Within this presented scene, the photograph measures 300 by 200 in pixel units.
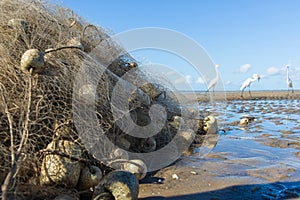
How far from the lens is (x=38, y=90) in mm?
3395

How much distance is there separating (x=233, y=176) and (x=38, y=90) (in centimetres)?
311

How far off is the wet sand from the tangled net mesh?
2.89 ft

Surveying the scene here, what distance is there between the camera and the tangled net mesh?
3067 mm

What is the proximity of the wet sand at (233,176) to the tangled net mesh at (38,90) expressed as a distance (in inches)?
34.7

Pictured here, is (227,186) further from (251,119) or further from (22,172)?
(251,119)

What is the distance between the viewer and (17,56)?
3.61m

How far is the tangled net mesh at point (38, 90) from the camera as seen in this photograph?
3.07 m

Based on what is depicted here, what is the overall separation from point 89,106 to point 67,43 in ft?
4.09

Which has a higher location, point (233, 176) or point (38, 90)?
point (38, 90)

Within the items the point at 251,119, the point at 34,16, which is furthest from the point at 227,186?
the point at 251,119

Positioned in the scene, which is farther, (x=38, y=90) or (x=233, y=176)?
(x=233, y=176)

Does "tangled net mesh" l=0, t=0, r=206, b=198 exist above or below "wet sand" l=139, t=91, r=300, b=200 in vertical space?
above

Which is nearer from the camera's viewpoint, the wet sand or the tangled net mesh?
the tangled net mesh

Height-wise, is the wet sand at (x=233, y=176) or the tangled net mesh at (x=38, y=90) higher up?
the tangled net mesh at (x=38, y=90)
